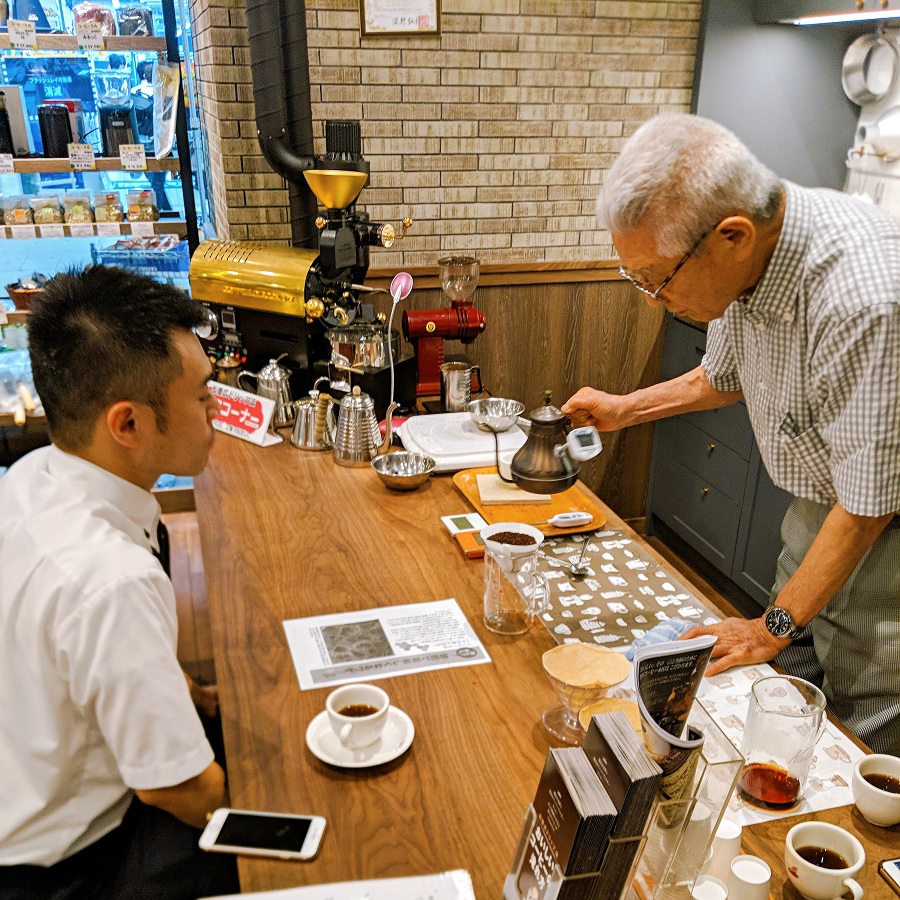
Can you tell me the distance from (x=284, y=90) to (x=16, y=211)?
155 centimetres

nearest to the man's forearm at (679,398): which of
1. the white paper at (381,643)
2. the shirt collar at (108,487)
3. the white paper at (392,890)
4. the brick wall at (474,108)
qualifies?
the white paper at (381,643)

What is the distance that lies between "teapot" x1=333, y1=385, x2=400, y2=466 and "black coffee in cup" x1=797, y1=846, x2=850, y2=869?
166 cm

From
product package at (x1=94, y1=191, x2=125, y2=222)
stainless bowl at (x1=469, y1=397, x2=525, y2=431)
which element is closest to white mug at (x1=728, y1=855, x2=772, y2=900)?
stainless bowl at (x1=469, y1=397, x2=525, y2=431)

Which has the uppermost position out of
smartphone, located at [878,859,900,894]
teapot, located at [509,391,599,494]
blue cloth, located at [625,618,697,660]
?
teapot, located at [509,391,599,494]

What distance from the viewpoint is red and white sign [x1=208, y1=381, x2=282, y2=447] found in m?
2.70

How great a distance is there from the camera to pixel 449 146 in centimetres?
358

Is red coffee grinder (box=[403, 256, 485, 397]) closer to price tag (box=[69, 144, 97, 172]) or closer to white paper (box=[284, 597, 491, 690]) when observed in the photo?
white paper (box=[284, 597, 491, 690])

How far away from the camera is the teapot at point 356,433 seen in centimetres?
251

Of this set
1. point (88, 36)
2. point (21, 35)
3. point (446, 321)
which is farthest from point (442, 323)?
point (21, 35)

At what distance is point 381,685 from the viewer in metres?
1.53

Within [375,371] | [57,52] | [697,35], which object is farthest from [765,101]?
[57,52]

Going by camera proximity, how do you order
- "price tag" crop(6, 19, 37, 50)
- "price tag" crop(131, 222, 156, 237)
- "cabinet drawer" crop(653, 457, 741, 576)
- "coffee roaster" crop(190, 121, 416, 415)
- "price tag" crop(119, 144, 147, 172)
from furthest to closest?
"price tag" crop(131, 222, 156, 237) → "price tag" crop(119, 144, 147, 172) → "cabinet drawer" crop(653, 457, 741, 576) → "price tag" crop(6, 19, 37, 50) → "coffee roaster" crop(190, 121, 416, 415)

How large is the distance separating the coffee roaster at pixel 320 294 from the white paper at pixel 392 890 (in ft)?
5.85

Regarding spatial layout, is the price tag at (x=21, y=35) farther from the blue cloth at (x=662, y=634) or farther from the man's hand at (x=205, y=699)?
the blue cloth at (x=662, y=634)
